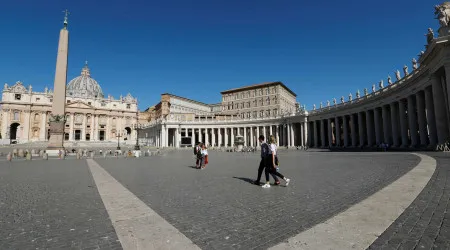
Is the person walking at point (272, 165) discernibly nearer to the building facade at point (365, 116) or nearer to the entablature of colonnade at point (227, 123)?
the building facade at point (365, 116)

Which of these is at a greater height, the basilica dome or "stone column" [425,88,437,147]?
the basilica dome

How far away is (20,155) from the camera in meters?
A: 29.4

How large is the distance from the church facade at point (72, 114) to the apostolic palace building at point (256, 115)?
0.28 metres

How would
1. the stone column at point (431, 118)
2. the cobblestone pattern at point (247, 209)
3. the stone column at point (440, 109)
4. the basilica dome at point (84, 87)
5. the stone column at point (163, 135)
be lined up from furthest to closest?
the basilica dome at point (84, 87) < the stone column at point (163, 135) < the stone column at point (431, 118) < the stone column at point (440, 109) < the cobblestone pattern at point (247, 209)

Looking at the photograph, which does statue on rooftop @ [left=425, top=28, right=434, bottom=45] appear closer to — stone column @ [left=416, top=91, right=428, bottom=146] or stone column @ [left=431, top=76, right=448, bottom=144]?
stone column @ [left=431, top=76, right=448, bottom=144]

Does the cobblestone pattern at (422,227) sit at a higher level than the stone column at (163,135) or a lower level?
lower

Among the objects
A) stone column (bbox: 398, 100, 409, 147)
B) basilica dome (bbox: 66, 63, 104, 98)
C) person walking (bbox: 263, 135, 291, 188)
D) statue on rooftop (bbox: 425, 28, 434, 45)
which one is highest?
basilica dome (bbox: 66, 63, 104, 98)

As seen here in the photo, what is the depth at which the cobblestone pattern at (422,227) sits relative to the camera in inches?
132

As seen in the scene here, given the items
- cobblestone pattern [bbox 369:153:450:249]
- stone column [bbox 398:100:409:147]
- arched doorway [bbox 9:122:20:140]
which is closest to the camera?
cobblestone pattern [bbox 369:153:450:249]

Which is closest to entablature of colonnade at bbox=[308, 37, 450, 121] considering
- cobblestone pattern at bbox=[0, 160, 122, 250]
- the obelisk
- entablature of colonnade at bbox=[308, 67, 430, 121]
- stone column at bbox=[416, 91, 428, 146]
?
entablature of colonnade at bbox=[308, 67, 430, 121]

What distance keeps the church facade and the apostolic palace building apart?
0.28 metres

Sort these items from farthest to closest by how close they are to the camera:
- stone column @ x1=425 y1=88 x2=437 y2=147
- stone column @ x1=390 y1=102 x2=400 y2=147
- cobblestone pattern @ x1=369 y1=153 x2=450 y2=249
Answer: stone column @ x1=390 y1=102 x2=400 y2=147 < stone column @ x1=425 y1=88 x2=437 y2=147 < cobblestone pattern @ x1=369 y1=153 x2=450 y2=249

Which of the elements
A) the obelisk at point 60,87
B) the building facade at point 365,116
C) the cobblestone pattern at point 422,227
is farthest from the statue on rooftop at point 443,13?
the obelisk at point 60,87

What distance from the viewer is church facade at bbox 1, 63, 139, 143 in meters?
85.3
